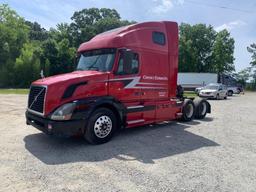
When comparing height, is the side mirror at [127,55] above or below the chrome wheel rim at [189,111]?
above

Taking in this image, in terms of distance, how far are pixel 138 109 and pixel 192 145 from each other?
1.93 metres

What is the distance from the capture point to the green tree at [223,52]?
58.4 meters

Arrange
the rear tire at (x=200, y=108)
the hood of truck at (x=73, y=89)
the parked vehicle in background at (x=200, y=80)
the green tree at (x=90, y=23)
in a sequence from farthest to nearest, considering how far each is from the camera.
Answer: the green tree at (x=90, y=23)
the parked vehicle in background at (x=200, y=80)
the rear tire at (x=200, y=108)
the hood of truck at (x=73, y=89)

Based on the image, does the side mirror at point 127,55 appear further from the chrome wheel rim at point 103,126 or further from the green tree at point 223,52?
the green tree at point 223,52

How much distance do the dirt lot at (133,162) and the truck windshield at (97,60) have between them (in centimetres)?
207

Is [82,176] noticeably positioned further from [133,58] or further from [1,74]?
[1,74]

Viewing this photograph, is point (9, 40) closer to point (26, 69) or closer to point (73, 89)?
point (26, 69)

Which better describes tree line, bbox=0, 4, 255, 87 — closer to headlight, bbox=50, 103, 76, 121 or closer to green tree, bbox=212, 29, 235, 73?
green tree, bbox=212, 29, 235, 73

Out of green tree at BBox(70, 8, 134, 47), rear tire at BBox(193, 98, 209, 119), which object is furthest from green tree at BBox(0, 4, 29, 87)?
rear tire at BBox(193, 98, 209, 119)

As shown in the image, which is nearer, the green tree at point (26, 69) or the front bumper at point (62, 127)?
the front bumper at point (62, 127)

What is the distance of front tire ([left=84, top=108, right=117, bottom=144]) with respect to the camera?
6730 mm

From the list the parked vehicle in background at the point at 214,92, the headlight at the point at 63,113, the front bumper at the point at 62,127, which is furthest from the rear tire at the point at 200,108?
the parked vehicle in background at the point at 214,92

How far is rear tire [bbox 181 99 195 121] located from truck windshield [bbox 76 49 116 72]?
165 inches

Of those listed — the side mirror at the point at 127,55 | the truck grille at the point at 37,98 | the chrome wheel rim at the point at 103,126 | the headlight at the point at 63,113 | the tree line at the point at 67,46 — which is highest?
the tree line at the point at 67,46
